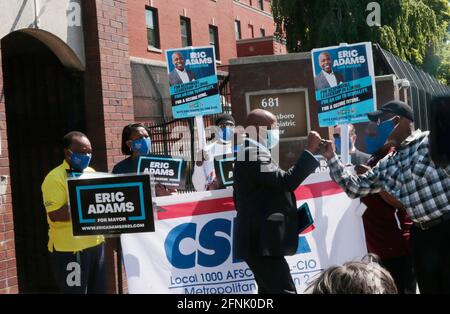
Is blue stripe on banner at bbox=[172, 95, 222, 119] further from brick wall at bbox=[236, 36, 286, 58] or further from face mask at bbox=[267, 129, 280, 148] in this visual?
brick wall at bbox=[236, 36, 286, 58]

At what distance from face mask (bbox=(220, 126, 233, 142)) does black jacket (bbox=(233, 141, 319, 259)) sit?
345 cm

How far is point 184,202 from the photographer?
6.15 m

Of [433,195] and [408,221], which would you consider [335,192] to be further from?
[433,195]

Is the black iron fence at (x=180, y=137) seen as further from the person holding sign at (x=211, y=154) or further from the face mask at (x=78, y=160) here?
the face mask at (x=78, y=160)

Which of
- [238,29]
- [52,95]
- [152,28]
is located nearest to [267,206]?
[52,95]

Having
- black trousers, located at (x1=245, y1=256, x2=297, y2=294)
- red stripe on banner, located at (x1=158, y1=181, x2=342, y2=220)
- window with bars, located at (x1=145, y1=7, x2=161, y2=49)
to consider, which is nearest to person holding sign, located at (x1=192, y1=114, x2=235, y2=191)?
red stripe on banner, located at (x1=158, y1=181, x2=342, y2=220)

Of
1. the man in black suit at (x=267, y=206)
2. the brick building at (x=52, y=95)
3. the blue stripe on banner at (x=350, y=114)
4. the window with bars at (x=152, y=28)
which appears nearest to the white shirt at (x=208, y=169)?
the brick building at (x=52, y=95)

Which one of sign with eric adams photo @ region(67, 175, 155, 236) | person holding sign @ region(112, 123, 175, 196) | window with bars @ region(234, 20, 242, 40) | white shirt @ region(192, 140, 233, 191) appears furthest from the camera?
window with bars @ region(234, 20, 242, 40)

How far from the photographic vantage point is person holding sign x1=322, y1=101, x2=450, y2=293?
455 cm

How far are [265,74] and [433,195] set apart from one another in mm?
8367

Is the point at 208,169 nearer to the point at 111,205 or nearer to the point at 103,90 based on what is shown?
the point at 103,90

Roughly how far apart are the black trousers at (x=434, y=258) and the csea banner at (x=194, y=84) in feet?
16.5

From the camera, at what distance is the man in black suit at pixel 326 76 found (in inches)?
309

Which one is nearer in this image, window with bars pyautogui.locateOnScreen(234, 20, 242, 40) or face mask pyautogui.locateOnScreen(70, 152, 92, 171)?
face mask pyautogui.locateOnScreen(70, 152, 92, 171)
